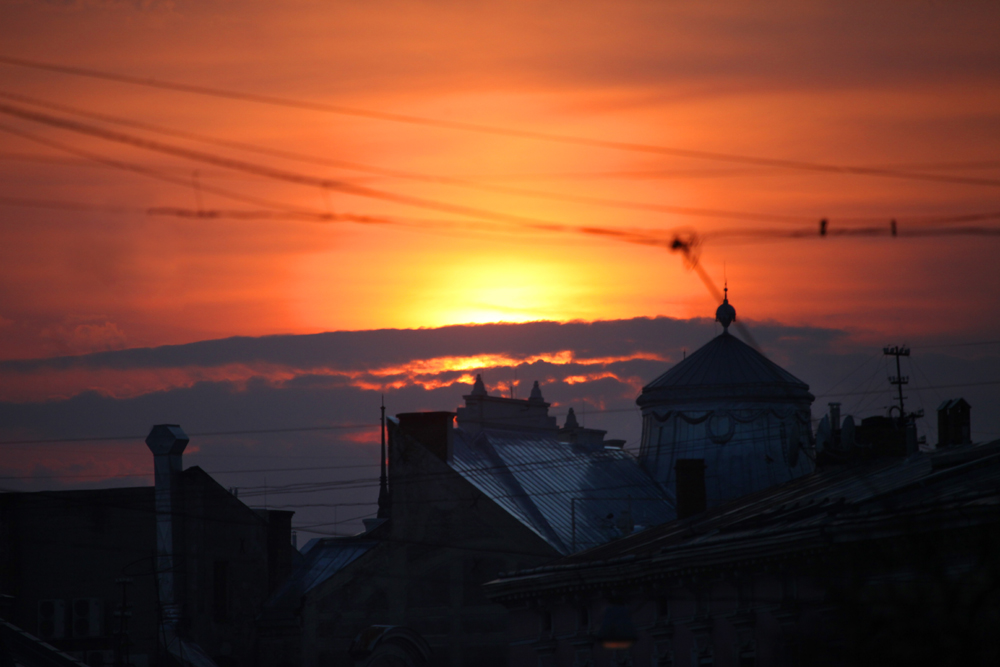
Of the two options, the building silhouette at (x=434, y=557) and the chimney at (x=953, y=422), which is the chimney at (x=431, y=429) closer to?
the building silhouette at (x=434, y=557)

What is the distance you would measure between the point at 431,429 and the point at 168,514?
1210cm

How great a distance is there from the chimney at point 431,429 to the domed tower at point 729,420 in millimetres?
14493

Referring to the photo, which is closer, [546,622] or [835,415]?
[546,622]

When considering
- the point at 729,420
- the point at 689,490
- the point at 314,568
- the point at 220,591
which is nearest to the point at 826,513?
the point at 689,490

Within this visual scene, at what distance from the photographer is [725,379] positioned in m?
65.1

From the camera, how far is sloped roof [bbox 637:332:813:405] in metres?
64.8

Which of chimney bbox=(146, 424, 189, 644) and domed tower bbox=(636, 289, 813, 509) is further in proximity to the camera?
domed tower bbox=(636, 289, 813, 509)

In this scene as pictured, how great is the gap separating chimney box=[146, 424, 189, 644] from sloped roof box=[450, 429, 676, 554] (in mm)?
11454

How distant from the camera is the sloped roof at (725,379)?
64.8 m

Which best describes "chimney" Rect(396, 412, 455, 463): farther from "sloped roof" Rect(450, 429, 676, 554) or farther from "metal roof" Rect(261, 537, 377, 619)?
"metal roof" Rect(261, 537, 377, 619)

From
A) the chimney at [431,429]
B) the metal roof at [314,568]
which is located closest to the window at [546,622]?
the chimney at [431,429]

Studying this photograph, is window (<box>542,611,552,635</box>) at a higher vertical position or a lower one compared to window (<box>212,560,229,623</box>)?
lower

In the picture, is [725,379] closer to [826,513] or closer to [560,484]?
[560,484]

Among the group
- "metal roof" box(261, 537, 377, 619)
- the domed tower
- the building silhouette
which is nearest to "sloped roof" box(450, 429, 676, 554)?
the building silhouette
